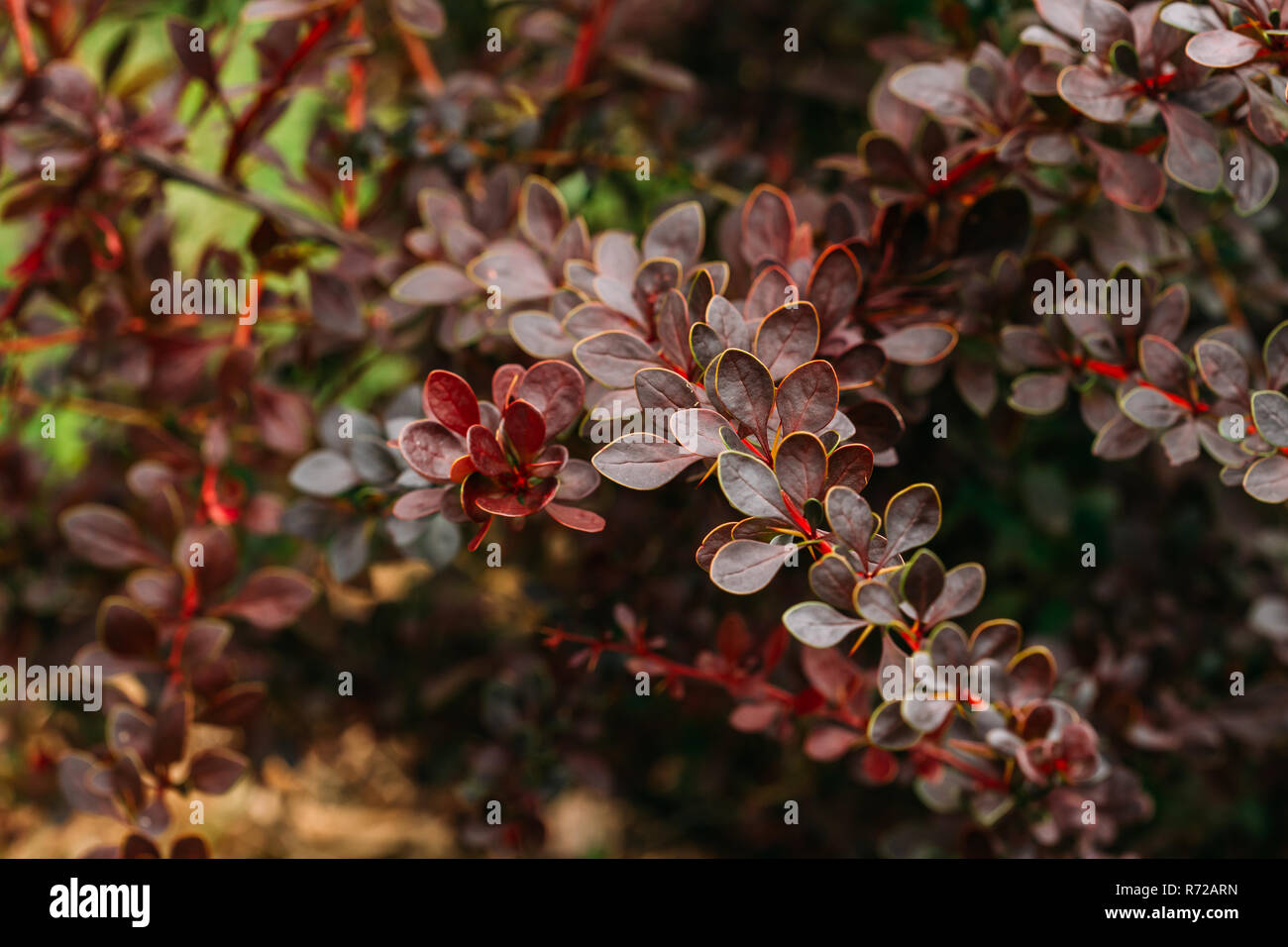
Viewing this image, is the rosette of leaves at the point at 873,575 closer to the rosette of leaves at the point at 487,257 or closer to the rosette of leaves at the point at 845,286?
the rosette of leaves at the point at 845,286

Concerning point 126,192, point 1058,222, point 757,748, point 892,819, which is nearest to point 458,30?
point 126,192

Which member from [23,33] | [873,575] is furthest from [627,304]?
[23,33]

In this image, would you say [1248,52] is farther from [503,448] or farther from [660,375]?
[503,448]

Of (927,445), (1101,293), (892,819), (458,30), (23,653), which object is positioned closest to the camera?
(1101,293)

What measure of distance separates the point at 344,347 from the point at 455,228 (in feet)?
0.85

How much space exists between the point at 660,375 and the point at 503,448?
5.9 inches

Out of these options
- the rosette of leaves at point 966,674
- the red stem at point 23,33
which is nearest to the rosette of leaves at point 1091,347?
the rosette of leaves at point 966,674

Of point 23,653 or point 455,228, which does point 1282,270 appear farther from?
point 23,653

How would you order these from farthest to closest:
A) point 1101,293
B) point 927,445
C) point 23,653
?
point 23,653
point 927,445
point 1101,293

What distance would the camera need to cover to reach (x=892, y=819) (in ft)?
4.71

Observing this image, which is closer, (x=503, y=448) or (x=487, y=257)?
(x=503, y=448)

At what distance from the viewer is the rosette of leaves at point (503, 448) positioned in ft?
2.40

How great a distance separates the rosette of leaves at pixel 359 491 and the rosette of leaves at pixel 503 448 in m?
0.11

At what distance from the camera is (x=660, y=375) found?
0.70m
